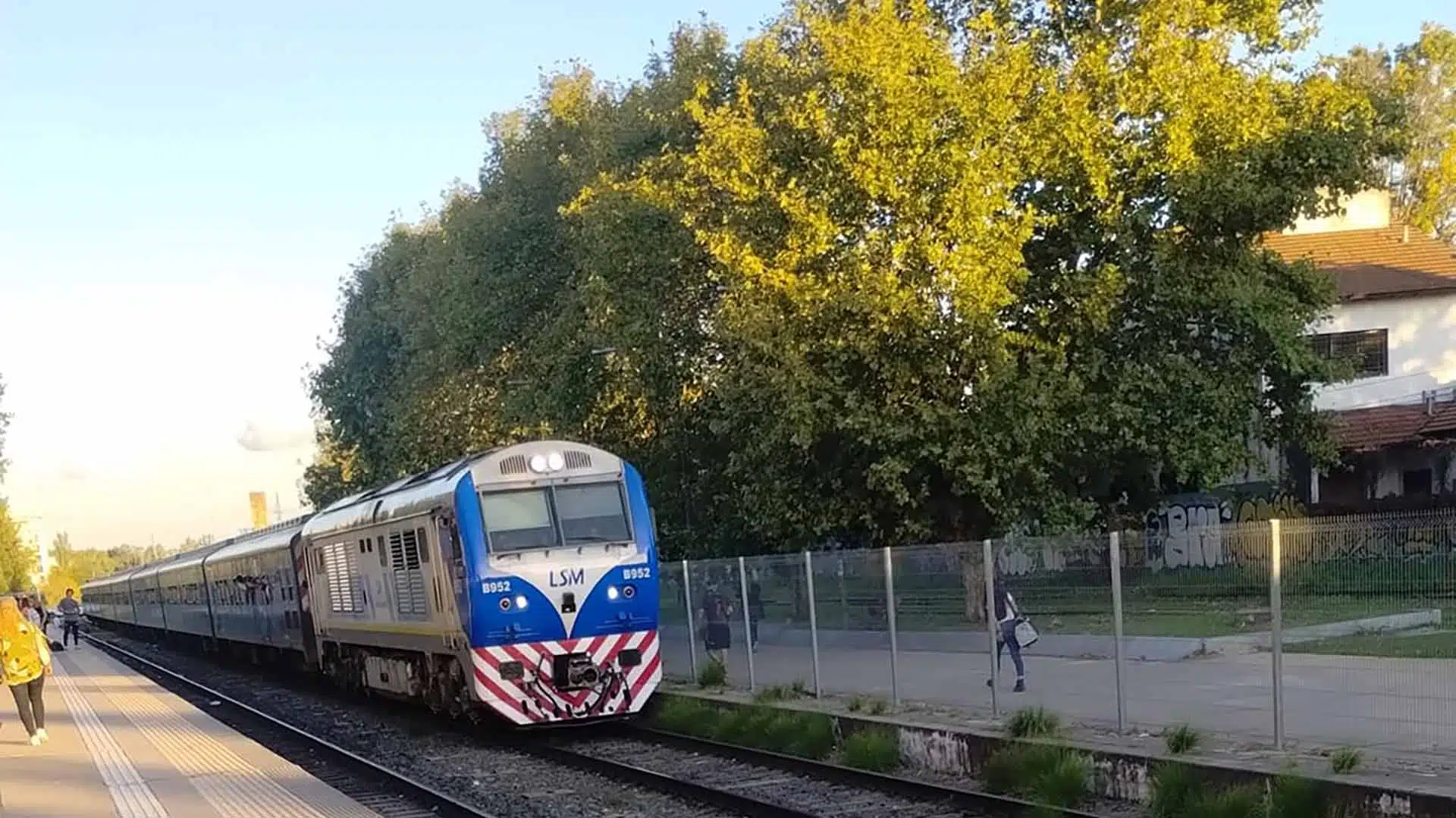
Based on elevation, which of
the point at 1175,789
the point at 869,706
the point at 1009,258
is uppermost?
the point at 1009,258

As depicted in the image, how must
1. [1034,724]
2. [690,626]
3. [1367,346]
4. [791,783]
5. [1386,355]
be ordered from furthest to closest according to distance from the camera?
1. [1386,355]
2. [1367,346]
3. [690,626]
4. [791,783]
5. [1034,724]

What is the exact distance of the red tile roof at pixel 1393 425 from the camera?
3127cm

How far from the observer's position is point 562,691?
17.1m

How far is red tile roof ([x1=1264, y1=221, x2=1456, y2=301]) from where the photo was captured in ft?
120

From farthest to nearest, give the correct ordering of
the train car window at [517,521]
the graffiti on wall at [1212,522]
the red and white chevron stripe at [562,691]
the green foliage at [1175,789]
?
the train car window at [517,521], the red and white chevron stripe at [562,691], the graffiti on wall at [1212,522], the green foliage at [1175,789]

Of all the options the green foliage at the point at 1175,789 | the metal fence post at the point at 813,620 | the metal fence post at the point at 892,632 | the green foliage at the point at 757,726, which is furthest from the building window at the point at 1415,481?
the green foliage at the point at 1175,789

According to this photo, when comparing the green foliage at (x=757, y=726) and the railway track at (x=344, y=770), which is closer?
the railway track at (x=344, y=770)

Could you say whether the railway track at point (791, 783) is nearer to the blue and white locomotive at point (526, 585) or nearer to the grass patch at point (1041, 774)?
the grass patch at point (1041, 774)

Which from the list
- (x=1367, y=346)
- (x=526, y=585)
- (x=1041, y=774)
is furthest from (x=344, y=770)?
(x=1367, y=346)

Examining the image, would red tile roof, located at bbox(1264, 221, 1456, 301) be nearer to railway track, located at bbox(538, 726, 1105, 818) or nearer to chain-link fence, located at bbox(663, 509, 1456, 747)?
chain-link fence, located at bbox(663, 509, 1456, 747)

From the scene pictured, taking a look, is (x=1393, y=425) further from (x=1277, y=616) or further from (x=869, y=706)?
(x=1277, y=616)

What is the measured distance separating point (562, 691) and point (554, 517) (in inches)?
77.0

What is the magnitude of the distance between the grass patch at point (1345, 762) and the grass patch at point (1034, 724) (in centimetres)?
297

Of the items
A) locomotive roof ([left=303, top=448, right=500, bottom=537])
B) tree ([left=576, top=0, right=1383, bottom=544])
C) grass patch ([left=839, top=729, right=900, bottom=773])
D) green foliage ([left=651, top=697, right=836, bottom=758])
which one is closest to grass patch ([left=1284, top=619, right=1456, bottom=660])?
grass patch ([left=839, top=729, right=900, bottom=773])
